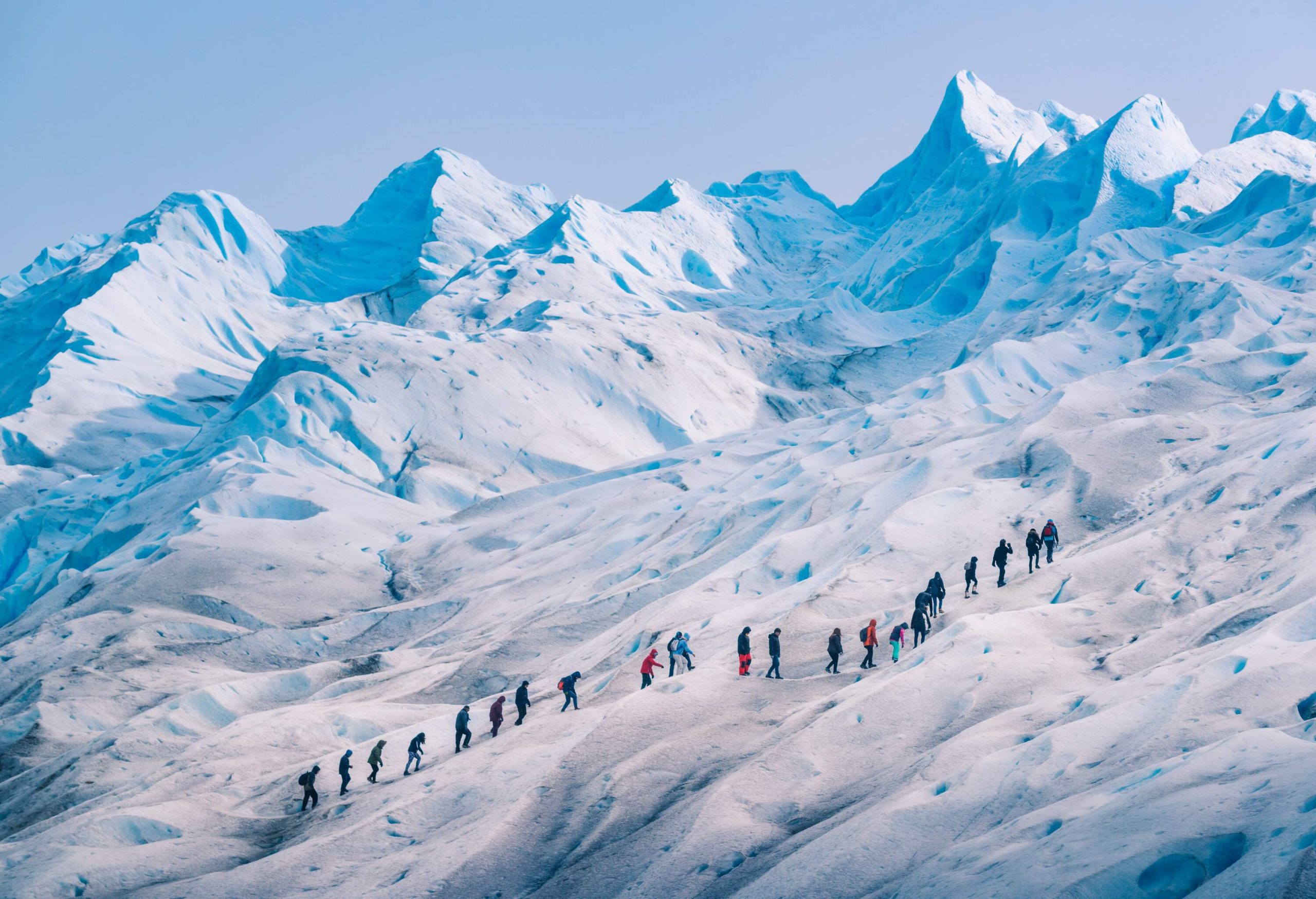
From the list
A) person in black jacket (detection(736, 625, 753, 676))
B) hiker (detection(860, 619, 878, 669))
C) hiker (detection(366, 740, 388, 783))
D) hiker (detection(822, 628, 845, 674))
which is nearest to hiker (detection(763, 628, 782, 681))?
person in black jacket (detection(736, 625, 753, 676))

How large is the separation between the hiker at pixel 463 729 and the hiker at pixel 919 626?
10491mm

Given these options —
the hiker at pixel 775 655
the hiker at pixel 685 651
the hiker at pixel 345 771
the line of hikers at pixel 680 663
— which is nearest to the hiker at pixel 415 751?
the line of hikers at pixel 680 663

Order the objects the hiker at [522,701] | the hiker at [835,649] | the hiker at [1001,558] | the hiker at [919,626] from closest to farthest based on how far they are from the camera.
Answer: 1. the hiker at [835,649]
2. the hiker at [919,626]
3. the hiker at [522,701]
4. the hiker at [1001,558]

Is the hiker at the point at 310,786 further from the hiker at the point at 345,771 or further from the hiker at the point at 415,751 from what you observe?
the hiker at the point at 415,751

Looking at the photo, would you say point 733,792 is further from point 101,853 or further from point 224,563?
point 224,563

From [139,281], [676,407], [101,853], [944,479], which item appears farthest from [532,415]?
[139,281]

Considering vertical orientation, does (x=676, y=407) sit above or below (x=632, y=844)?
above

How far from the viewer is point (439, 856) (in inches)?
715

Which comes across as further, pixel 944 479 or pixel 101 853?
pixel 944 479

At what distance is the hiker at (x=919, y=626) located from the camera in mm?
23750

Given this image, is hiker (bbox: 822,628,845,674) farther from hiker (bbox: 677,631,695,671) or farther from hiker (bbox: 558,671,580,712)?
hiker (bbox: 558,671,580,712)

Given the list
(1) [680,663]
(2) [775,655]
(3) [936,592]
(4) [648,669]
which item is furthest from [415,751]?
(3) [936,592]

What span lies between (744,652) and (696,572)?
40.6 ft

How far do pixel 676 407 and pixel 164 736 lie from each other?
156 feet
